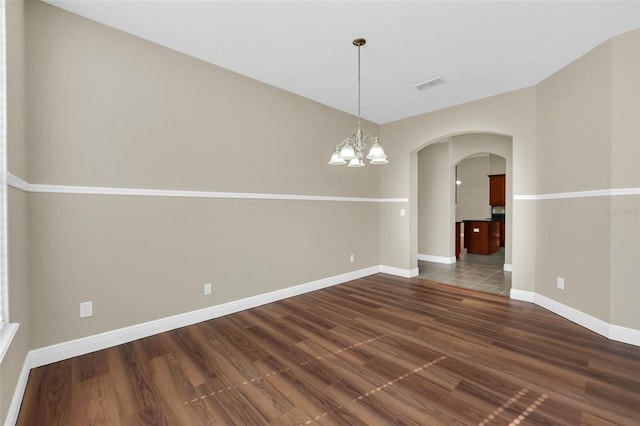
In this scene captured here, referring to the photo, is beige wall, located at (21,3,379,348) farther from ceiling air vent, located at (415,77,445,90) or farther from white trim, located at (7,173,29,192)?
ceiling air vent, located at (415,77,445,90)

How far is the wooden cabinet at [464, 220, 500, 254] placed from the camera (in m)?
7.32

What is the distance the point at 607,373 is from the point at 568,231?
1.65 m

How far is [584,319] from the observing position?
2.99 m

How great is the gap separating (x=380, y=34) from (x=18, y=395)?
397cm

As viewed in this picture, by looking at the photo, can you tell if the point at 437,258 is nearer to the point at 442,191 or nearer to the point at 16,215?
the point at 442,191

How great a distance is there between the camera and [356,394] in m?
1.92

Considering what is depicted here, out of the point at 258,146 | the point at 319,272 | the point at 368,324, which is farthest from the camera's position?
the point at 319,272

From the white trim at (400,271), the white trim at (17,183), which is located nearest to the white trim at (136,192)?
the white trim at (17,183)

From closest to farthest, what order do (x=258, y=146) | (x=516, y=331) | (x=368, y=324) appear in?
(x=516, y=331)
(x=368, y=324)
(x=258, y=146)

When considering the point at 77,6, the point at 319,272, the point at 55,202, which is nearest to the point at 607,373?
the point at 319,272

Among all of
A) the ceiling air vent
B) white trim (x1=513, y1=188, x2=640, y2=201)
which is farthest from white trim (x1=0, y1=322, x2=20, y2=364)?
white trim (x1=513, y1=188, x2=640, y2=201)

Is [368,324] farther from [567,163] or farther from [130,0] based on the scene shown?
[130,0]

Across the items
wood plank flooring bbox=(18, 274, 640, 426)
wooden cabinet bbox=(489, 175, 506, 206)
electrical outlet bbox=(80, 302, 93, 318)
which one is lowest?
wood plank flooring bbox=(18, 274, 640, 426)

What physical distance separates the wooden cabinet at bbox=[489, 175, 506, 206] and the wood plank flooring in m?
6.17
